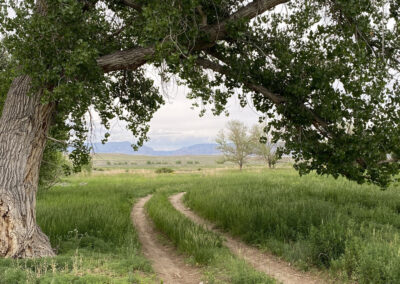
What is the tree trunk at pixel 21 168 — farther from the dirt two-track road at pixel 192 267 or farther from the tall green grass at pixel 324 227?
the tall green grass at pixel 324 227

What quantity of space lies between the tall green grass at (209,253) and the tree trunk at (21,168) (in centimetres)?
340

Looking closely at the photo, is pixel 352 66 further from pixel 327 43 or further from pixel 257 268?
pixel 257 268

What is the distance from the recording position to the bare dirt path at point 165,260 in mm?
6289

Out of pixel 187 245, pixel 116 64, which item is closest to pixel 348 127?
pixel 187 245

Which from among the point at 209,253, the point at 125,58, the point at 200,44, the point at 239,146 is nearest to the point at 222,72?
the point at 200,44

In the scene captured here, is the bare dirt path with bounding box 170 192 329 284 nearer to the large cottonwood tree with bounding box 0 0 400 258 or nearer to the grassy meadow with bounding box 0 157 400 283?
the grassy meadow with bounding box 0 157 400 283

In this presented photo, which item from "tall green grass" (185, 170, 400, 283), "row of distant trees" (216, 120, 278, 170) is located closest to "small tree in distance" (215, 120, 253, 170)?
"row of distant trees" (216, 120, 278, 170)

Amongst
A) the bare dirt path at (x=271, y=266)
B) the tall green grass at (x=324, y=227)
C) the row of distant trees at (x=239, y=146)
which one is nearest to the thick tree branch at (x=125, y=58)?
the bare dirt path at (x=271, y=266)

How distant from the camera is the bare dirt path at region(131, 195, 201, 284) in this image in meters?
6.29

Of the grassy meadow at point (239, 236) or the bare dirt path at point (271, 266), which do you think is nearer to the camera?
the grassy meadow at point (239, 236)

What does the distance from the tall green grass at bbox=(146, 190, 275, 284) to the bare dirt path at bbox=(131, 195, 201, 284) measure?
10.1 inches

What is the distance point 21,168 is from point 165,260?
4.19m

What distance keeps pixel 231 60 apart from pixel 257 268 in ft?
18.3

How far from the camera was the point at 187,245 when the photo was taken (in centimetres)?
780
